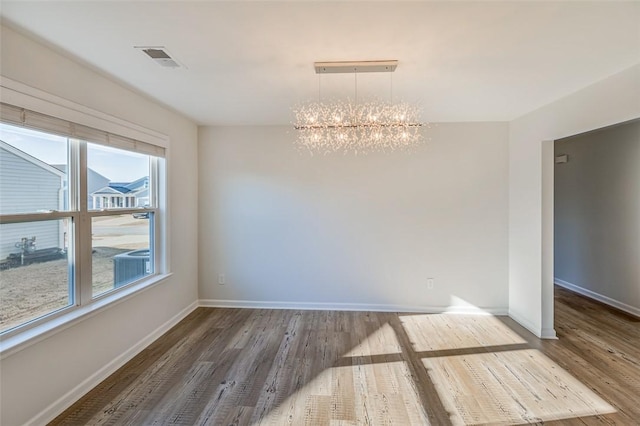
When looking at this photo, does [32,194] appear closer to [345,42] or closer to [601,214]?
[345,42]

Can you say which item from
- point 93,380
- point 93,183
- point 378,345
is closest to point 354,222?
point 378,345

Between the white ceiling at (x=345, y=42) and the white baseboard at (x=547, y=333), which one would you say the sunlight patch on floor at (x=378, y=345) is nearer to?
the white baseboard at (x=547, y=333)

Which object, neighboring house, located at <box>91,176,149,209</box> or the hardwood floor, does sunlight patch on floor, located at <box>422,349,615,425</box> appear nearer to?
the hardwood floor

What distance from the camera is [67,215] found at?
221cm

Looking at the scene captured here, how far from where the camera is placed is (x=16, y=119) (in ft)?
5.89

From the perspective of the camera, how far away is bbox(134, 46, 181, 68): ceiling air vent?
6.60ft

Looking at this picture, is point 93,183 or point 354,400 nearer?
point 354,400

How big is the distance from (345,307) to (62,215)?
3254 millimetres

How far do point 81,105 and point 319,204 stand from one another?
8.80 feet

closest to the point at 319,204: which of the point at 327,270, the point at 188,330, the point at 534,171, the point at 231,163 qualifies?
the point at 327,270

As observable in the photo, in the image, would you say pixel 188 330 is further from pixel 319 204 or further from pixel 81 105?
pixel 81 105

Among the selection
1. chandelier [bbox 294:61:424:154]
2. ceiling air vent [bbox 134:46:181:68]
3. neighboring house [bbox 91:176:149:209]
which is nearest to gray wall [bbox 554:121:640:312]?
chandelier [bbox 294:61:424:154]

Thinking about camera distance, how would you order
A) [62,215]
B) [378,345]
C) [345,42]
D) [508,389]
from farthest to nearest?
[378,345] → [508,389] → [62,215] → [345,42]

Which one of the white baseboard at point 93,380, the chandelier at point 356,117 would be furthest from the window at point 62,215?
the chandelier at point 356,117
